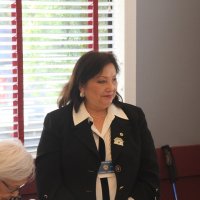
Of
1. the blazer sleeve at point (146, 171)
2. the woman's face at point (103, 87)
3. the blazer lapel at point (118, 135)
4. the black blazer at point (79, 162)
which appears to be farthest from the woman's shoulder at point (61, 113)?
the blazer sleeve at point (146, 171)

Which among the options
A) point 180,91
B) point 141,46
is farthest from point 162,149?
point 141,46

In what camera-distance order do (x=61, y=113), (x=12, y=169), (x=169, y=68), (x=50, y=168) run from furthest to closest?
(x=169, y=68) → (x=61, y=113) → (x=50, y=168) → (x=12, y=169)

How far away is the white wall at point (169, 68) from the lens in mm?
2877

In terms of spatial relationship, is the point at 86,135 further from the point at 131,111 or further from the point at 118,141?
the point at 131,111

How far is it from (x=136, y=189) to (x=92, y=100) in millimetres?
524

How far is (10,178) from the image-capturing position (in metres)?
1.76

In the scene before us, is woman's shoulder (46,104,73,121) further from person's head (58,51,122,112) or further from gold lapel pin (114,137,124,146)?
gold lapel pin (114,137,124,146)

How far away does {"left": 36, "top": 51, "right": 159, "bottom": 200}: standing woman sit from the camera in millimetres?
2092

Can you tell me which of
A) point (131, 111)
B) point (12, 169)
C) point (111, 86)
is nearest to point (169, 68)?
point (131, 111)

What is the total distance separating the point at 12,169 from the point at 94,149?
0.48 metres

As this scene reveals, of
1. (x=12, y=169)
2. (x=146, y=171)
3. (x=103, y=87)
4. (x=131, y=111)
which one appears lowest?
(x=146, y=171)

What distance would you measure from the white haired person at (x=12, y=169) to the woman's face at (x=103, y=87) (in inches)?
19.7

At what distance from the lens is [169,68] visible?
295 cm

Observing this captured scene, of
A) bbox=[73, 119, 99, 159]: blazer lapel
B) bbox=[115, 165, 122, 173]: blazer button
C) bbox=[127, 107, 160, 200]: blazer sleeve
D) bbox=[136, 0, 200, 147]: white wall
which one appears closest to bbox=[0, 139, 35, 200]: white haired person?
bbox=[73, 119, 99, 159]: blazer lapel
